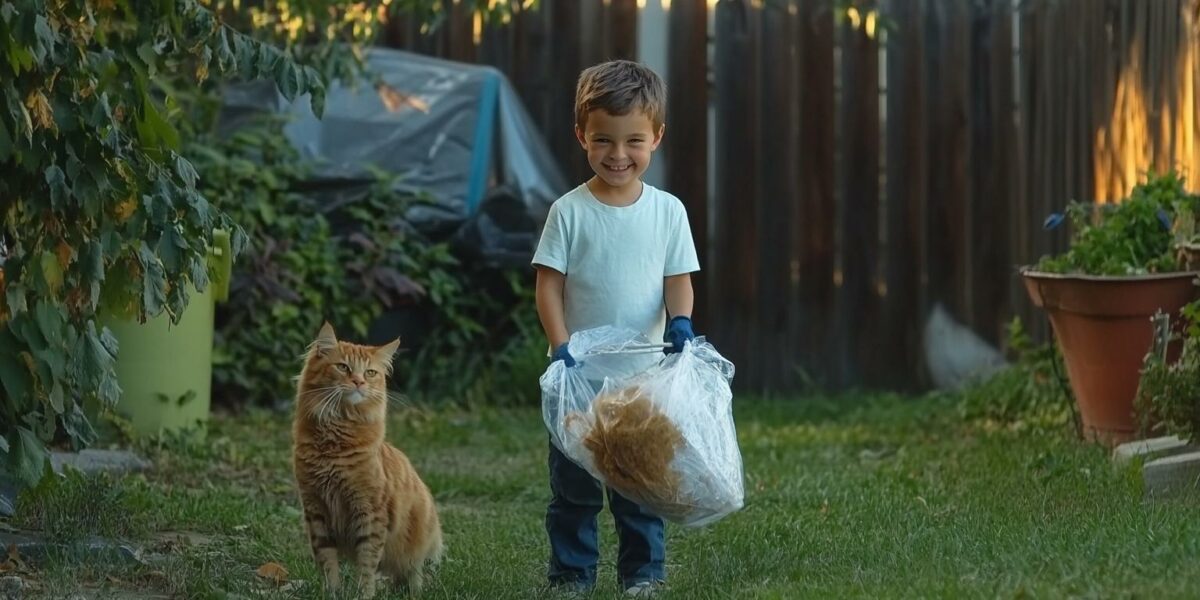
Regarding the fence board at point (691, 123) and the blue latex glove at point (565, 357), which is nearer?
the blue latex glove at point (565, 357)

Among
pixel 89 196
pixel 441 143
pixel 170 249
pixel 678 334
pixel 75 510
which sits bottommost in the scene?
pixel 75 510

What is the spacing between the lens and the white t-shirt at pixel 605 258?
455cm

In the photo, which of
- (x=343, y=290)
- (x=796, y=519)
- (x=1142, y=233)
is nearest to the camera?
(x=796, y=519)

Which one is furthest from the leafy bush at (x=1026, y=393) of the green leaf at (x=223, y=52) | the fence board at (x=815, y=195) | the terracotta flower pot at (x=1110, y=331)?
the green leaf at (x=223, y=52)

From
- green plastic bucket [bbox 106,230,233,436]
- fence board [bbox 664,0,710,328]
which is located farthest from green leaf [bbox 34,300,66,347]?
fence board [bbox 664,0,710,328]

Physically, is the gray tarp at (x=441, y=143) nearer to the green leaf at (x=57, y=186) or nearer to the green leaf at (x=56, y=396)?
the green leaf at (x=56, y=396)

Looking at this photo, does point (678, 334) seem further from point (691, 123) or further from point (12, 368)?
point (691, 123)

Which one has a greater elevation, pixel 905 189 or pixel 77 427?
pixel 905 189

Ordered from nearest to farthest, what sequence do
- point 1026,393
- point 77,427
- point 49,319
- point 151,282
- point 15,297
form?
point 15,297, point 49,319, point 151,282, point 77,427, point 1026,393

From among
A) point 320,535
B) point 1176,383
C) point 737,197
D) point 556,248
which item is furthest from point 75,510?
point 737,197

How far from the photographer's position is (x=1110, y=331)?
661 cm

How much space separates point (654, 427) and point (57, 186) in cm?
159

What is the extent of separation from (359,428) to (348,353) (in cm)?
20

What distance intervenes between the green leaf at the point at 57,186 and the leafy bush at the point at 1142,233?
4.10 meters
